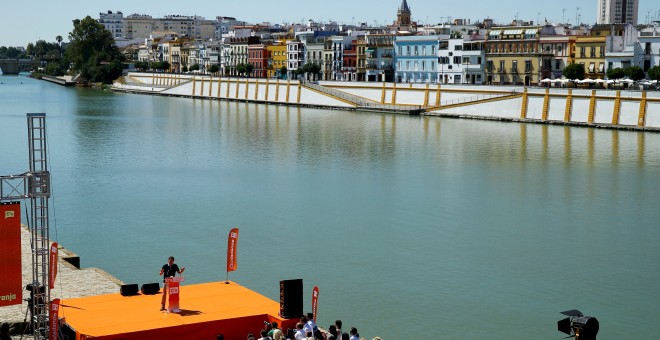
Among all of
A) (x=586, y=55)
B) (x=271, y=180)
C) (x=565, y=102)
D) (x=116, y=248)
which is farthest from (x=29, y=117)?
(x=586, y=55)

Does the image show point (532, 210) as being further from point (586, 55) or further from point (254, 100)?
point (254, 100)

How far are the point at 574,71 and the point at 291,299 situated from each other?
49.9m

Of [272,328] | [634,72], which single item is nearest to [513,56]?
[634,72]

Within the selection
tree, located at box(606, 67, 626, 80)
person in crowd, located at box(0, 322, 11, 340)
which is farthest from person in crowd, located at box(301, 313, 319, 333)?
tree, located at box(606, 67, 626, 80)

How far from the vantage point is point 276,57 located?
9375cm

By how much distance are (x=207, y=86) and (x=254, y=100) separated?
9.41 m

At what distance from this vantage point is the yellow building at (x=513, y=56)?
2532 inches

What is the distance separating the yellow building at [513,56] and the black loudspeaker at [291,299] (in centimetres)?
5453

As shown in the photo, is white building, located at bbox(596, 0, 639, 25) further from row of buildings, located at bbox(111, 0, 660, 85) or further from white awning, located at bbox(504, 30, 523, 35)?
white awning, located at bbox(504, 30, 523, 35)

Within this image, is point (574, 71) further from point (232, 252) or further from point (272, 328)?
point (272, 328)

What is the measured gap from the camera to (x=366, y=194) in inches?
1084

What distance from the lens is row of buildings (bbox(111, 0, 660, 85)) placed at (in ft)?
199

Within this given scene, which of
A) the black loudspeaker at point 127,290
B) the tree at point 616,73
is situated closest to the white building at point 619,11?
the tree at point 616,73

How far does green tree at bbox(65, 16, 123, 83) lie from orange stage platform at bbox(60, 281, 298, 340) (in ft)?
331
